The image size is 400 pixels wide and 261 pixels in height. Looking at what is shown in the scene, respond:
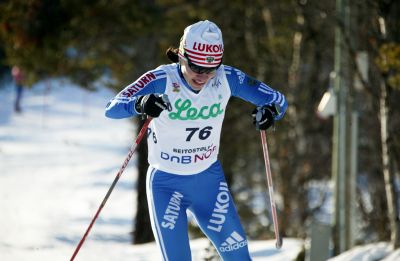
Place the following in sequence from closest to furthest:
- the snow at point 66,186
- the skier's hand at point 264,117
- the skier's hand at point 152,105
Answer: the skier's hand at point 152,105 < the skier's hand at point 264,117 < the snow at point 66,186

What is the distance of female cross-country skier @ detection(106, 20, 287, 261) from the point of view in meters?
6.08

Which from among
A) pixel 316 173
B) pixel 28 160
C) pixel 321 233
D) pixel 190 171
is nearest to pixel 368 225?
pixel 316 173

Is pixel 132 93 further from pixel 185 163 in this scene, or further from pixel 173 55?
pixel 185 163

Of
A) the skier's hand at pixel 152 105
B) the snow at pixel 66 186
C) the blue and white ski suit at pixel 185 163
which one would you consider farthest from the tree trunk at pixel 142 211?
the skier's hand at pixel 152 105

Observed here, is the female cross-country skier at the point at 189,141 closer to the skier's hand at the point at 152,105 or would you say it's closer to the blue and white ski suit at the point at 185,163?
the blue and white ski suit at the point at 185,163

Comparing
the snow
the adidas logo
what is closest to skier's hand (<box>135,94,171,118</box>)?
the adidas logo

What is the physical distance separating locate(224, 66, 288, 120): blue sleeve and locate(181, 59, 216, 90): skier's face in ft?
0.99

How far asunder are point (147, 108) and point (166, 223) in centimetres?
82

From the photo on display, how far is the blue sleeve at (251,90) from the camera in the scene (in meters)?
6.41

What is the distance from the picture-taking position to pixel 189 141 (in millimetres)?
6258

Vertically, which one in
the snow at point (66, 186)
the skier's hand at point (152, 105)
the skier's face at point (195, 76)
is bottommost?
the snow at point (66, 186)

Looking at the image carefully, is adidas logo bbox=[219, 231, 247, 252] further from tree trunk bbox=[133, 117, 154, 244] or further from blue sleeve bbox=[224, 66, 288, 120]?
tree trunk bbox=[133, 117, 154, 244]

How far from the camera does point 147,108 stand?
5.81 metres

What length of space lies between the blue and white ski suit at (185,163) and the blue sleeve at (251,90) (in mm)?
11
